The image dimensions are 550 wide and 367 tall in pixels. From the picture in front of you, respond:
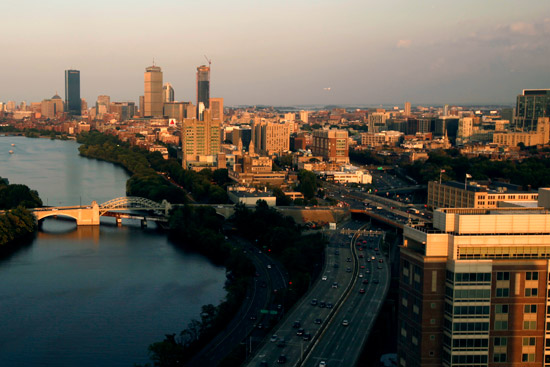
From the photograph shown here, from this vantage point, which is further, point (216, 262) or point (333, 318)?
point (216, 262)

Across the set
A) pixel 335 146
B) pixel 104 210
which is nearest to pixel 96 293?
pixel 104 210

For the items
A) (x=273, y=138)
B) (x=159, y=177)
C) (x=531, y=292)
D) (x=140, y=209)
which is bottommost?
(x=140, y=209)

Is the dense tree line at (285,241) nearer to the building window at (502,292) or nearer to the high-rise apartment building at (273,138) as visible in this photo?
the building window at (502,292)

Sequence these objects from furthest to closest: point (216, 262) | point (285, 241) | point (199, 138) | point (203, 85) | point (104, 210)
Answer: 1. point (203, 85)
2. point (199, 138)
3. point (104, 210)
4. point (285, 241)
5. point (216, 262)

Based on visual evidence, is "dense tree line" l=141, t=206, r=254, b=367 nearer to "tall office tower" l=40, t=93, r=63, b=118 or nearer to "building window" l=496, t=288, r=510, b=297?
"building window" l=496, t=288, r=510, b=297

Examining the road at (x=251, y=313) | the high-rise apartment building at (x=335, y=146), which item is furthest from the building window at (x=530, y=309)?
the high-rise apartment building at (x=335, y=146)

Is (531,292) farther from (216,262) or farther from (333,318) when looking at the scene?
(216,262)

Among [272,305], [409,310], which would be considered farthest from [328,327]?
[409,310]

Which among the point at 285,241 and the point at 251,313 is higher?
the point at 285,241
